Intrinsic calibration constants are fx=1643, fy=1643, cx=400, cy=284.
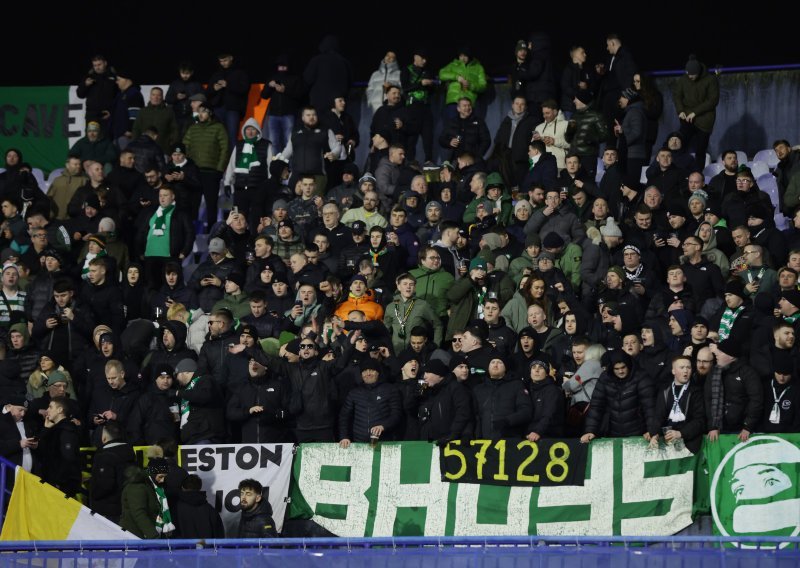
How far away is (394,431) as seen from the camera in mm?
15258

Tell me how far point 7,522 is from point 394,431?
141 inches

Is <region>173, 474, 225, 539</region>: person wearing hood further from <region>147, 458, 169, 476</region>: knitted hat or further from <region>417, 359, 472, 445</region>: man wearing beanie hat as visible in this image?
<region>417, 359, 472, 445</region>: man wearing beanie hat

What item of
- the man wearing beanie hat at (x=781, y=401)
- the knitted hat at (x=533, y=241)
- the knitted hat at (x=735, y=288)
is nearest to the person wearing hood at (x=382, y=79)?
the knitted hat at (x=533, y=241)

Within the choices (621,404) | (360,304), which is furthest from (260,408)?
(621,404)

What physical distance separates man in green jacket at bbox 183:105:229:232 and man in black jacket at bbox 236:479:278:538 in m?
7.93

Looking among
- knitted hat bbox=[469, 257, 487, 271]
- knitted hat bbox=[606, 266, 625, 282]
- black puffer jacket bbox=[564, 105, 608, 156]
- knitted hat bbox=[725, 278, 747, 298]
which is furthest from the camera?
black puffer jacket bbox=[564, 105, 608, 156]

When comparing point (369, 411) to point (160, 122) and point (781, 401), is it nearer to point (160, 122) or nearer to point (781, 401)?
point (781, 401)

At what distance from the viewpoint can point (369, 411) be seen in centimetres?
1508

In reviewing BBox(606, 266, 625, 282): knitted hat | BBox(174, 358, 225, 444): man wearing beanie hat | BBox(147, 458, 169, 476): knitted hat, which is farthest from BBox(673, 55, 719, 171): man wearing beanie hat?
BBox(147, 458, 169, 476): knitted hat

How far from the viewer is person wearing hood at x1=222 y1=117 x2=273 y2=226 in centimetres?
A: 2105

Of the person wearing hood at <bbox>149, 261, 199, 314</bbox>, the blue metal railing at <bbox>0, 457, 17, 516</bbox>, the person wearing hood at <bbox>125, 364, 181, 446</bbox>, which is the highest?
the person wearing hood at <bbox>149, 261, 199, 314</bbox>

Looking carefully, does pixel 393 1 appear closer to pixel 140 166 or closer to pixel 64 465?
pixel 140 166

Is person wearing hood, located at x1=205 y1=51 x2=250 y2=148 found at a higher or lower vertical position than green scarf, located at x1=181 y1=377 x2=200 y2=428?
higher

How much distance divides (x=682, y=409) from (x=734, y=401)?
0.45 metres
